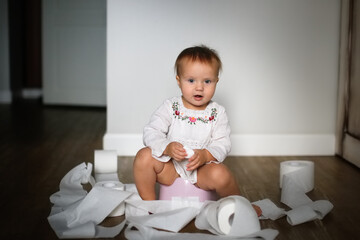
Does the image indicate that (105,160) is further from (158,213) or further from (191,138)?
(158,213)

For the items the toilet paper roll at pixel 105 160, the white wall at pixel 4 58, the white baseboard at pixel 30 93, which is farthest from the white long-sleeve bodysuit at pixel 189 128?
the white baseboard at pixel 30 93

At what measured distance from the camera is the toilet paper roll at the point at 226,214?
1507mm

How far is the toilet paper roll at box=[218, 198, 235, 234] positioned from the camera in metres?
1.51

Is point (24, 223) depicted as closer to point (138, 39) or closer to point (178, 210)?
point (178, 210)

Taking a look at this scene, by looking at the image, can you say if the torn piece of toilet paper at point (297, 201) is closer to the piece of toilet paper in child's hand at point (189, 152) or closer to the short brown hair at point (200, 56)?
the piece of toilet paper in child's hand at point (189, 152)

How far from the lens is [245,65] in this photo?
2758 millimetres

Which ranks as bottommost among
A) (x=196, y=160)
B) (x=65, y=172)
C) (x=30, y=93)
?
(x=30, y=93)

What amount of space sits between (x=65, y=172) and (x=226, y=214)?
3.39 feet

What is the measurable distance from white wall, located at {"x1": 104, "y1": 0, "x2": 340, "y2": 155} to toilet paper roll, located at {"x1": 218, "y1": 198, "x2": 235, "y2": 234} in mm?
1277

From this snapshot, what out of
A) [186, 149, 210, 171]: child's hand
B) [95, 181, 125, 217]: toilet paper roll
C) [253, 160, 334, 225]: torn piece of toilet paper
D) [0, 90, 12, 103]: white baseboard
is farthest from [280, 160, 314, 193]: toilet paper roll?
[0, 90, 12, 103]: white baseboard

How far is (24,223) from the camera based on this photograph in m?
1.62

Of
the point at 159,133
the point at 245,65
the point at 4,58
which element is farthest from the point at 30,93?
the point at 159,133

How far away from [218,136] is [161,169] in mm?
234

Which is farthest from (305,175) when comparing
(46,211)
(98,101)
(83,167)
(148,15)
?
(98,101)
